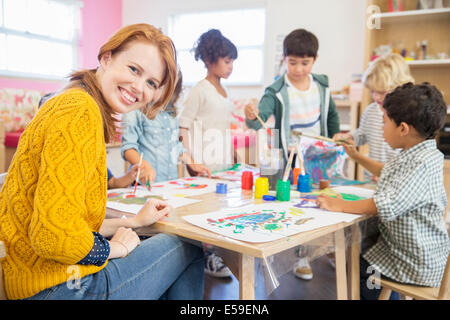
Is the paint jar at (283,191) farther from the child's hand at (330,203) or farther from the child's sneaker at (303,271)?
the child's sneaker at (303,271)

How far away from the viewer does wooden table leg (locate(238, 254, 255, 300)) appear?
0.80 metres

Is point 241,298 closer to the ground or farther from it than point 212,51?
closer to the ground

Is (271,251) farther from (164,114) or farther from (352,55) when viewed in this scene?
(352,55)

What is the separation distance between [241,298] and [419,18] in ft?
11.2

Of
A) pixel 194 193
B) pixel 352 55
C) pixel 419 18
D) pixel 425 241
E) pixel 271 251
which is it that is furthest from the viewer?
pixel 352 55

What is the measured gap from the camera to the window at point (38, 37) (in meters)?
4.38

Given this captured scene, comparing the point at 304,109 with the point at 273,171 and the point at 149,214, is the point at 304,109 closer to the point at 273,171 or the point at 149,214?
the point at 273,171

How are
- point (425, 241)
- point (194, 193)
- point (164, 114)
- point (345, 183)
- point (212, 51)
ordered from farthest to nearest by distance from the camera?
point (212, 51) < point (164, 114) < point (345, 183) < point (194, 193) < point (425, 241)

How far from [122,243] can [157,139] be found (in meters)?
0.92

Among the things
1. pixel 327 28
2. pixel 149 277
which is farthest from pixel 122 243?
pixel 327 28

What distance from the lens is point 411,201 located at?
42.5 inches

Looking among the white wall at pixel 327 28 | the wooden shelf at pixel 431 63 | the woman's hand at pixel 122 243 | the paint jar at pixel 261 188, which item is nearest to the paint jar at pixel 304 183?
the paint jar at pixel 261 188

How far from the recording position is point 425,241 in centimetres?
113

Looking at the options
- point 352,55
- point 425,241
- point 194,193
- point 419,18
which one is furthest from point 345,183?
point 352,55
